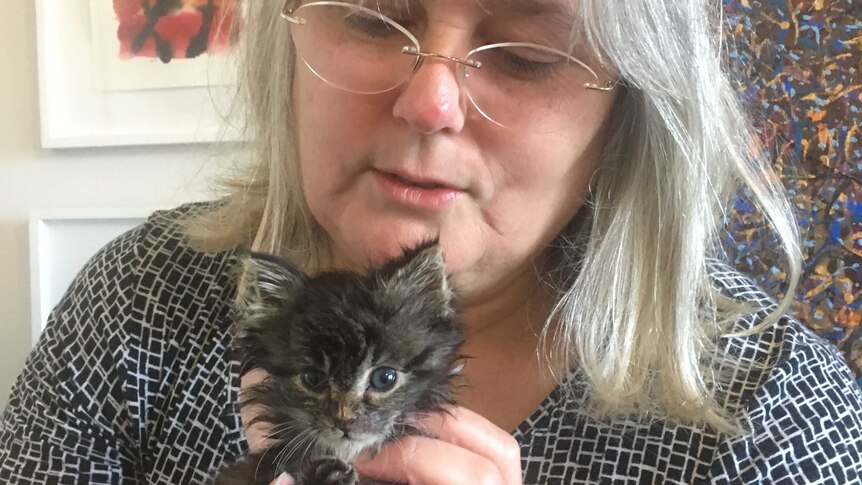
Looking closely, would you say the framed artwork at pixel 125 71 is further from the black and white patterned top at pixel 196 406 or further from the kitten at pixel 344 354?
the kitten at pixel 344 354

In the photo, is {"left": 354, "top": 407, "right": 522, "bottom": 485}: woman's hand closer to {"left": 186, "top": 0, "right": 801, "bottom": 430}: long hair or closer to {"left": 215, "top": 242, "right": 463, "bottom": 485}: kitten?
{"left": 215, "top": 242, "right": 463, "bottom": 485}: kitten

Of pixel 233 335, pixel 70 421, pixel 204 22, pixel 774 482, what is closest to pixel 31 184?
pixel 204 22

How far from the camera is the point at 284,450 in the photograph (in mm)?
896


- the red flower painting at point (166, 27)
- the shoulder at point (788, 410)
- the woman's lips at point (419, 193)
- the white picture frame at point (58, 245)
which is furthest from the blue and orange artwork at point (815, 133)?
the white picture frame at point (58, 245)

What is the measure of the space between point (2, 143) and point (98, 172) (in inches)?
15.2

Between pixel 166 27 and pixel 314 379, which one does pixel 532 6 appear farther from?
pixel 166 27

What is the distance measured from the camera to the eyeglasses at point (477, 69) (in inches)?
39.1

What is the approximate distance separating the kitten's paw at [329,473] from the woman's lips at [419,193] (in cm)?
36

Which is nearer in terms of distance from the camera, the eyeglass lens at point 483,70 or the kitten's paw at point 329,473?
the kitten's paw at point 329,473

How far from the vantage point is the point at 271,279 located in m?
0.89

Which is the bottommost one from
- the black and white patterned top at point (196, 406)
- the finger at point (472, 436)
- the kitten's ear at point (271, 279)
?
the black and white patterned top at point (196, 406)

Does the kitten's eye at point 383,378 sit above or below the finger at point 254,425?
above

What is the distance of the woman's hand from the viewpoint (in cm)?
86

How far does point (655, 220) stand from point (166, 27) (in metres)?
1.76
